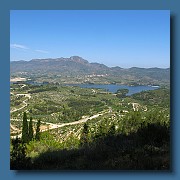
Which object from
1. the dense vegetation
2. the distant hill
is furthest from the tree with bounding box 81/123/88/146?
the distant hill

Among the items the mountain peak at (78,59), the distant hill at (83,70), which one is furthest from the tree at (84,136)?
the mountain peak at (78,59)

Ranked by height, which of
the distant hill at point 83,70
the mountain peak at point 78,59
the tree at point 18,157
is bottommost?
the tree at point 18,157

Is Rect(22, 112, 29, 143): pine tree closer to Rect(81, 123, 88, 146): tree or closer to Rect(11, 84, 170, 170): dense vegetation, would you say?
Rect(11, 84, 170, 170): dense vegetation

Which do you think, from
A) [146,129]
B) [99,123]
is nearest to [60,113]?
[99,123]

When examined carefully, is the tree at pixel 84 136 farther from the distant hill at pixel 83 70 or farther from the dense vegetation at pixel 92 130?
the distant hill at pixel 83 70

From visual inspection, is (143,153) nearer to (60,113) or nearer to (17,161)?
(60,113)

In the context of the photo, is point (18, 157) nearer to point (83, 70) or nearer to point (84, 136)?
point (84, 136)

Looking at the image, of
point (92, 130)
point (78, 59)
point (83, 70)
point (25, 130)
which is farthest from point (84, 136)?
point (78, 59)
